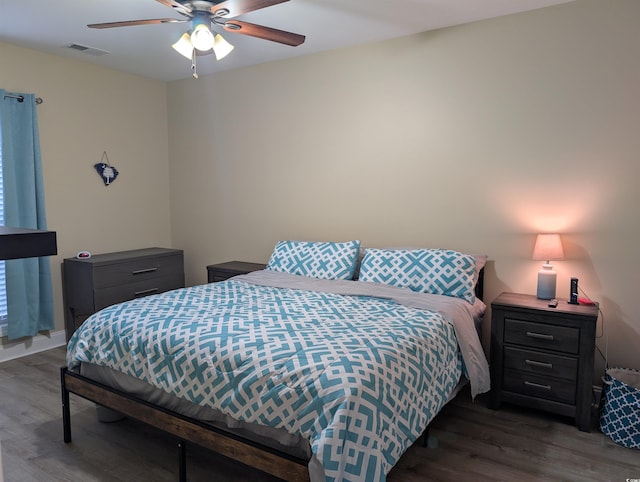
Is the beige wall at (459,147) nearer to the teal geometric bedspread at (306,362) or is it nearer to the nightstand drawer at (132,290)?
the nightstand drawer at (132,290)

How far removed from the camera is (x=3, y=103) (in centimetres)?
354

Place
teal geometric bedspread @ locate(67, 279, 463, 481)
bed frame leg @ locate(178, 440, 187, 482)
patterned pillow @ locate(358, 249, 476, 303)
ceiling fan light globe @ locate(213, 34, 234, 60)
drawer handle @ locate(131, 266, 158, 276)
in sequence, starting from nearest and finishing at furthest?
teal geometric bedspread @ locate(67, 279, 463, 481), bed frame leg @ locate(178, 440, 187, 482), ceiling fan light globe @ locate(213, 34, 234, 60), patterned pillow @ locate(358, 249, 476, 303), drawer handle @ locate(131, 266, 158, 276)

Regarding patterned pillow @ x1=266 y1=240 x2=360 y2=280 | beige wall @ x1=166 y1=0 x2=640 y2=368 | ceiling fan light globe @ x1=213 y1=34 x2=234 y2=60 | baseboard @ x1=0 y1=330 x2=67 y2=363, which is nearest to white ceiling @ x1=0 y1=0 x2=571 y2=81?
beige wall @ x1=166 y1=0 x2=640 y2=368

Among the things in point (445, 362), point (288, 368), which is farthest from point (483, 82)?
point (288, 368)

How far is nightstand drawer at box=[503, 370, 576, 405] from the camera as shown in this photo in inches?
103

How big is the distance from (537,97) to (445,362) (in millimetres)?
1885

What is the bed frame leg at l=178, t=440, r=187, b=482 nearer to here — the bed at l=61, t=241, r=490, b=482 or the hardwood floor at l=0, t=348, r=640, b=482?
the bed at l=61, t=241, r=490, b=482

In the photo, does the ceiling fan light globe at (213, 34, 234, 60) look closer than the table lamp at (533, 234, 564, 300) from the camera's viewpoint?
Yes

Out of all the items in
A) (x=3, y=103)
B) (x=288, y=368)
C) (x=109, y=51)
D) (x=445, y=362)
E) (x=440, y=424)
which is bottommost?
(x=440, y=424)

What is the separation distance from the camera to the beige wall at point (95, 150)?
3889mm

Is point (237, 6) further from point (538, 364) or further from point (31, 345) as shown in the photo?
point (31, 345)

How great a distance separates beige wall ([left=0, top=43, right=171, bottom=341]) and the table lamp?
372 centimetres

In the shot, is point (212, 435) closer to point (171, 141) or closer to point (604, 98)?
point (604, 98)

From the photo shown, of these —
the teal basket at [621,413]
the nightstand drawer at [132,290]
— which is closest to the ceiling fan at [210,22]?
the nightstand drawer at [132,290]
